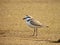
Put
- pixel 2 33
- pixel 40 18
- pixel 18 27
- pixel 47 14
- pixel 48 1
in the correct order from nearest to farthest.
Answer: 1. pixel 2 33
2. pixel 18 27
3. pixel 40 18
4. pixel 47 14
5. pixel 48 1

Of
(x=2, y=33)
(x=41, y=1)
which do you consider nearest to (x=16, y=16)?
(x=2, y=33)

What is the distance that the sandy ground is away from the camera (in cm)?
528

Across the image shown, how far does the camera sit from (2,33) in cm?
579

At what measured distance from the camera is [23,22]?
21.9ft

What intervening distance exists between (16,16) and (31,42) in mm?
2271

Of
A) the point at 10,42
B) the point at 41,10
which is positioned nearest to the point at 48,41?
the point at 10,42

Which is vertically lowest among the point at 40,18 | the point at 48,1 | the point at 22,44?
the point at 22,44

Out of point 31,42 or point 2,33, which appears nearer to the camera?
point 31,42

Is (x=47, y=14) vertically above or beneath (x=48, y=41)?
above

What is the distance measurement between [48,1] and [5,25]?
10.2 ft

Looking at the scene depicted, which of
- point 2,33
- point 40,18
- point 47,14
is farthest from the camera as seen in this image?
point 47,14

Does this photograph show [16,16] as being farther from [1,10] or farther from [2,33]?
[2,33]

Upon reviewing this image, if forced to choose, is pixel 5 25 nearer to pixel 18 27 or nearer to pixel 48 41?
pixel 18 27

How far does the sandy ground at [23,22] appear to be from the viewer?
528cm
